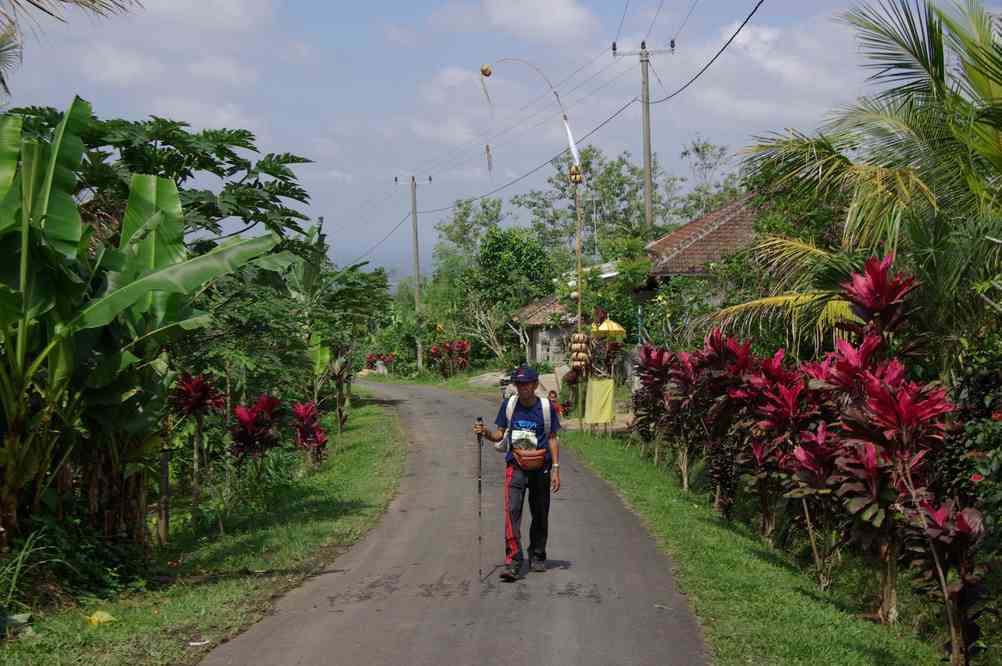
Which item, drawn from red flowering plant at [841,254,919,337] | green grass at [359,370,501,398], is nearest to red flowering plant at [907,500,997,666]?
red flowering plant at [841,254,919,337]

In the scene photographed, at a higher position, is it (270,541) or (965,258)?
(965,258)

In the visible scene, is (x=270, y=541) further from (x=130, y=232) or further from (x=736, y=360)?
(x=736, y=360)

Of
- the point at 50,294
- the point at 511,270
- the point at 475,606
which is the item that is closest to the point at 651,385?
the point at 475,606

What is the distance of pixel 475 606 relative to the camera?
820cm

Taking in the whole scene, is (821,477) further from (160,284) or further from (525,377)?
(160,284)

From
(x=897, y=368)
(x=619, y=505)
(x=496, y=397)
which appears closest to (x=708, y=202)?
(x=496, y=397)

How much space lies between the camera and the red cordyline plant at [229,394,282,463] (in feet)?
44.8

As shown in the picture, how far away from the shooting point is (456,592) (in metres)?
8.70

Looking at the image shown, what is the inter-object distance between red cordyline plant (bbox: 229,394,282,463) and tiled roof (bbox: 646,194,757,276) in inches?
526

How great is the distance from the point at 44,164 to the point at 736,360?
8191 millimetres

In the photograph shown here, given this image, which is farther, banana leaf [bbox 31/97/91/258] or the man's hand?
the man's hand

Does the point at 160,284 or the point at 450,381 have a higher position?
the point at 160,284

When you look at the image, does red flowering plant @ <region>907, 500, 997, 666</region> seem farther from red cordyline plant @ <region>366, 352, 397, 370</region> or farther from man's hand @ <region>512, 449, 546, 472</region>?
red cordyline plant @ <region>366, 352, 397, 370</region>

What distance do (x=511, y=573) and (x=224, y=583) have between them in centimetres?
265
